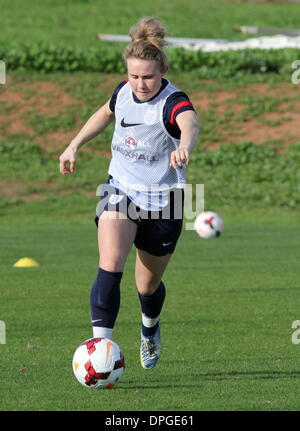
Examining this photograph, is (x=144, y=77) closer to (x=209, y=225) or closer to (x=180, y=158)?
(x=180, y=158)

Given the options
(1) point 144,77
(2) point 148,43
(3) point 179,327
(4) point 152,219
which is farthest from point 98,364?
(3) point 179,327

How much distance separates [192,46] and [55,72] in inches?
217

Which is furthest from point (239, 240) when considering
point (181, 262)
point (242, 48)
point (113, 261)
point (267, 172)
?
point (242, 48)

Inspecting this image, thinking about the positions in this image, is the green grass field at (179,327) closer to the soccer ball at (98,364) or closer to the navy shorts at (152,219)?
the soccer ball at (98,364)

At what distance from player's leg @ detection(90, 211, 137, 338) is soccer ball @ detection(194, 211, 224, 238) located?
37.4 ft

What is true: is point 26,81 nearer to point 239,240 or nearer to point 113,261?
point 239,240

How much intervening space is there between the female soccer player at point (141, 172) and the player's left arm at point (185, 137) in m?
0.01

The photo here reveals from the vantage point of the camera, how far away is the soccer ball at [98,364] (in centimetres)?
702

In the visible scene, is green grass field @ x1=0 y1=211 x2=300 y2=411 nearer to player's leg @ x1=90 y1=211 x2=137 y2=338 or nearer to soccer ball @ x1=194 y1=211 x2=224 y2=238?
soccer ball @ x1=194 y1=211 x2=224 y2=238

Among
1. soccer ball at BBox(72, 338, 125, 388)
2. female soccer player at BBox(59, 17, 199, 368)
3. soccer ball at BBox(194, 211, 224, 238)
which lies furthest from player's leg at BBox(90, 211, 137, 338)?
soccer ball at BBox(194, 211, 224, 238)

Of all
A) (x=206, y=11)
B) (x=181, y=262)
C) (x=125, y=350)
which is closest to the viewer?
(x=125, y=350)

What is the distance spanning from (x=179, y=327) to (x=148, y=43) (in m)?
3.64

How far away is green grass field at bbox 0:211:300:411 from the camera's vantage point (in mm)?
7023
